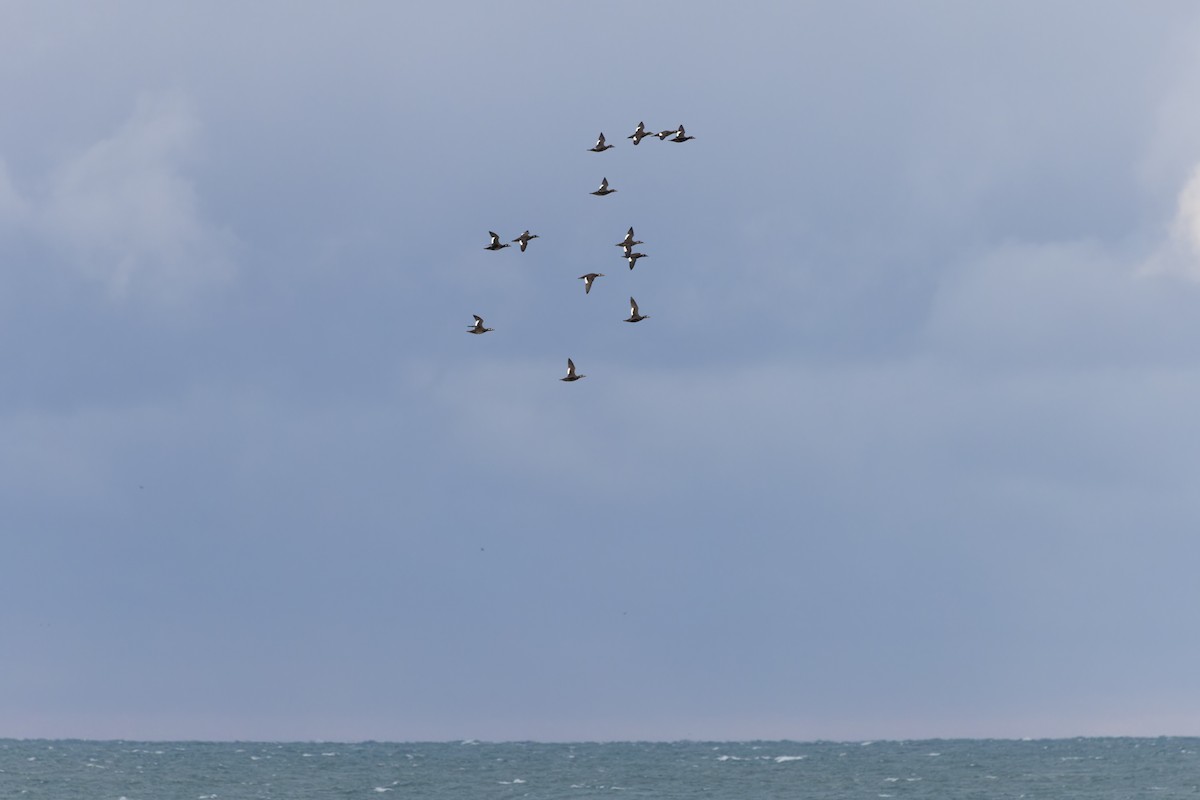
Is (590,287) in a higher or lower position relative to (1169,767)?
higher

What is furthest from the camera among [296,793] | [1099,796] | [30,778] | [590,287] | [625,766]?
[625,766]

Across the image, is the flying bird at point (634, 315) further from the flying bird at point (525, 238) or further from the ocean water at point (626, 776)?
the ocean water at point (626, 776)

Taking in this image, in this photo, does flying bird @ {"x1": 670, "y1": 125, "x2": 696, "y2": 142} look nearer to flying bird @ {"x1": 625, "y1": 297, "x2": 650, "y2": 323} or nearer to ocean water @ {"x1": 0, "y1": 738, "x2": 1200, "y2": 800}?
flying bird @ {"x1": 625, "y1": 297, "x2": 650, "y2": 323}

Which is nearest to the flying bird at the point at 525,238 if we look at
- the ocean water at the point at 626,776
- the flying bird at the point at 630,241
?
the flying bird at the point at 630,241

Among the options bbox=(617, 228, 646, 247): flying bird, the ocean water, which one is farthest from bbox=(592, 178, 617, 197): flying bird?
the ocean water

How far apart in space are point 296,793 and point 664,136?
7296 centimetres

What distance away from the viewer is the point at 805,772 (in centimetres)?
16012

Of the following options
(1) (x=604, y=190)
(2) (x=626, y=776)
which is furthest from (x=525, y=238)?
(2) (x=626, y=776)

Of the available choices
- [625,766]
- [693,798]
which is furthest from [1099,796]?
[625,766]

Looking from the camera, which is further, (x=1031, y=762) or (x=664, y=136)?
(x=1031, y=762)

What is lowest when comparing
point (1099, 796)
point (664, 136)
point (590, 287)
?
point (1099, 796)

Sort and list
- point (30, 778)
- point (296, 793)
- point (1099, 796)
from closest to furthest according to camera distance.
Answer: point (1099, 796) < point (296, 793) < point (30, 778)

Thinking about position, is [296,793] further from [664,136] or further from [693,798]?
[664,136]

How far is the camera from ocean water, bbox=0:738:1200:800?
137250 millimetres
